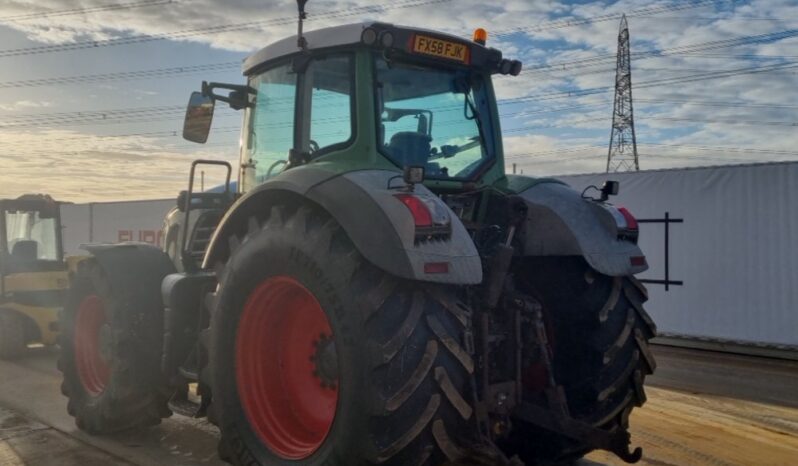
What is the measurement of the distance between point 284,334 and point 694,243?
9.43 metres

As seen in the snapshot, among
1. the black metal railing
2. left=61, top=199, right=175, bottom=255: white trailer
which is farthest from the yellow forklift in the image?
the black metal railing

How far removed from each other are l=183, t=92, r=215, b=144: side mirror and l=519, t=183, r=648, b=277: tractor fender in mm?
2259

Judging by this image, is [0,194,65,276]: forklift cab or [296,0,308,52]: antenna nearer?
[296,0,308,52]: antenna

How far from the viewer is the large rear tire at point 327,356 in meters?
3.40

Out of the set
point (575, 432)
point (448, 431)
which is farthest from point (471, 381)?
point (575, 432)

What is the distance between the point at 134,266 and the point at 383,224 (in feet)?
9.21

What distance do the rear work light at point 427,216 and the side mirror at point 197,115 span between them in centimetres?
220

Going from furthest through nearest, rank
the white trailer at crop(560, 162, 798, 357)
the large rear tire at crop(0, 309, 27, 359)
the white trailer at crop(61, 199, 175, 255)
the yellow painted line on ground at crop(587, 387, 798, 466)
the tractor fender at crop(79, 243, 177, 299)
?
the white trailer at crop(61, 199, 175, 255)
the white trailer at crop(560, 162, 798, 357)
the large rear tire at crop(0, 309, 27, 359)
the tractor fender at crop(79, 243, 177, 299)
the yellow painted line on ground at crop(587, 387, 798, 466)

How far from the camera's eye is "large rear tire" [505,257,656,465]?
176 inches

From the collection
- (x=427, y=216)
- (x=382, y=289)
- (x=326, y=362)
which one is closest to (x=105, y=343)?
(x=326, y=362)

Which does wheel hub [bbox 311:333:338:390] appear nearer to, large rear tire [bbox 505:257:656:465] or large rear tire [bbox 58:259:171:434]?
large rear tire [bbox 505:257:656:465]

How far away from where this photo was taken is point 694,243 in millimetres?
12078

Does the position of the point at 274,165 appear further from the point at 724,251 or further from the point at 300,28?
the point at 724,251

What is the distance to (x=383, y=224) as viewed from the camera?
3.53 metres
